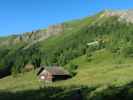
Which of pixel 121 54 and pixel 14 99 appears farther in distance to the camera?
pixel 121 54

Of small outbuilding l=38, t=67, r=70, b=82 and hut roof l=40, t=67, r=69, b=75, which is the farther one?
hut roof l=40, t=67, r=69, b=75

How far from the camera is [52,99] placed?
1180 inches

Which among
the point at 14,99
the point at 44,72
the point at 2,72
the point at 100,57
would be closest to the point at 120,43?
the point at 100,57

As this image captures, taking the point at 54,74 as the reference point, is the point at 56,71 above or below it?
above

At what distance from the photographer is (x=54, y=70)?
113 meters

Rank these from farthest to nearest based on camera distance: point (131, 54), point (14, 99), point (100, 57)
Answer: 1. point (100, 57)
2. point (131, 54)
3. point (14, 99)

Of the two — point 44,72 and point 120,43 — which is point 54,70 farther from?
point 120,43

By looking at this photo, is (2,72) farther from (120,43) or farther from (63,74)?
(63,74)

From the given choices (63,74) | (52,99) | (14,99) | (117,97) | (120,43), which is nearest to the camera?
(117,97)

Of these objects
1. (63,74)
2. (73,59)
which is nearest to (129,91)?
(63,74)

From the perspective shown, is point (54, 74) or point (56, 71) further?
point (56, 71)

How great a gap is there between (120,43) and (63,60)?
34.0m

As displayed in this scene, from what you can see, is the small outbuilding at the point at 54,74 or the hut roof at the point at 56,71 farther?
the hut roof at the point at 56,71

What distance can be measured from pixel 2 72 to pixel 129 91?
591 feet
